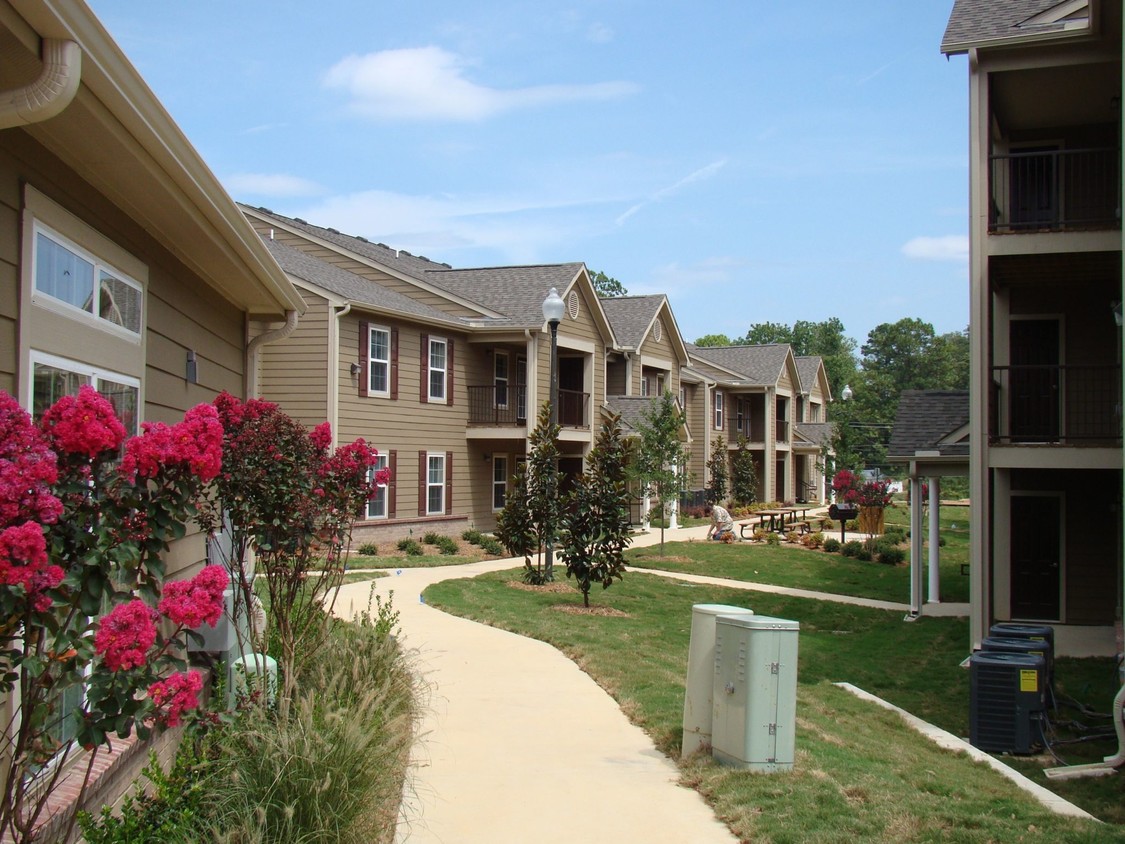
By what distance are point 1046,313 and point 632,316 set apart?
21680 mm

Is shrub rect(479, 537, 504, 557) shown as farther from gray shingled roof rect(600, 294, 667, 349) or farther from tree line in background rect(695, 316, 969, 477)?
tree line in background rect(695, 316, 969, 477)

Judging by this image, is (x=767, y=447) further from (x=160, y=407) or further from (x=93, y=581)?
(x=93, y=581)

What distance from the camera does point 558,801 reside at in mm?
6609

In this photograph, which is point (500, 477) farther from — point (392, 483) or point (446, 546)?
point (446, 546)

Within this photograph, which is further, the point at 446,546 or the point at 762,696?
the point at 446,546

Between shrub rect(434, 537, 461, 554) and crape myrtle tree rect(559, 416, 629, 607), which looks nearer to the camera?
crape myrtle tree rect(559, 416, 629, 607)

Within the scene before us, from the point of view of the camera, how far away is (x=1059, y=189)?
635 inches

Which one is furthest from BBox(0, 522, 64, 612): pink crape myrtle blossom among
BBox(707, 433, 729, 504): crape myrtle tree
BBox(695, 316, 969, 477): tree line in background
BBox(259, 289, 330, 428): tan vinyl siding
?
BBox(695, 316, 969, 477): tree line in background

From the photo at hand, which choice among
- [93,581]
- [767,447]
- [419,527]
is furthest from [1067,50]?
[767,447]

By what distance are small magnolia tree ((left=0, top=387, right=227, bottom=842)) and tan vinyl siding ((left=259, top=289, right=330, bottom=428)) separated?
19575mm

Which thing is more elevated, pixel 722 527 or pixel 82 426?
pixel 82 426

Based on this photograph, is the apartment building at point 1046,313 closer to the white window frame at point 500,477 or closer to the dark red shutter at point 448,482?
the dark red shutter at point 448,482

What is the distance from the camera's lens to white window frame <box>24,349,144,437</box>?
15.3ft

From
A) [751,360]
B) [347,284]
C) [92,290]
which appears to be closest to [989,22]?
[92,290]
